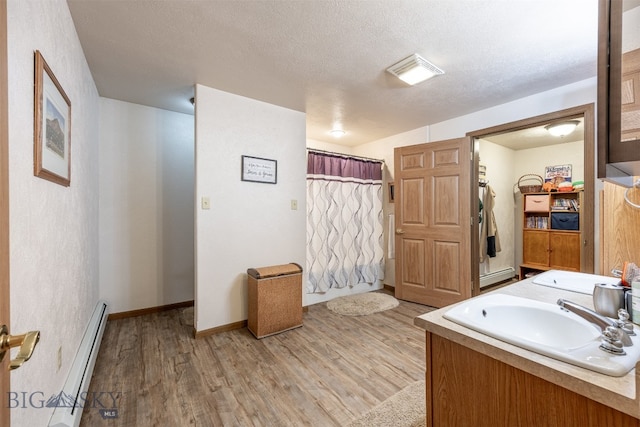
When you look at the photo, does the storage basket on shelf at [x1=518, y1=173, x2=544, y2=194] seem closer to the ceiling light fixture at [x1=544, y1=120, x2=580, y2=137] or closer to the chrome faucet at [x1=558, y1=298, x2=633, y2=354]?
the ceiling light fixture at [x1=544, y1=120, x2=580, y2=137]

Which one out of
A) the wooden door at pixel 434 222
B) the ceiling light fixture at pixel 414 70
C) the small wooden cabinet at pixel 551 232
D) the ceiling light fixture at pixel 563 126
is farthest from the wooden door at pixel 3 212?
the small wooden cabinet at pixel 551 232

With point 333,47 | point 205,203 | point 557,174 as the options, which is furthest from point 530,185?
point 205,203

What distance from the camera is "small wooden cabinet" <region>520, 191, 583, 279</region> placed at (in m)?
3.83

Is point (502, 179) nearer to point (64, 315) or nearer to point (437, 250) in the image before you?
point (437, 250)

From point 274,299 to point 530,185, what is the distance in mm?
4587

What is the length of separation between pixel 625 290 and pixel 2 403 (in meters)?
1.83

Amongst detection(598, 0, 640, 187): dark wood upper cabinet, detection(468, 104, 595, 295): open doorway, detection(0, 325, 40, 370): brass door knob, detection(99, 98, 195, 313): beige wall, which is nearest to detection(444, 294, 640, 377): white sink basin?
detection(598, 0, 640, 187): dark wood upper cabinet

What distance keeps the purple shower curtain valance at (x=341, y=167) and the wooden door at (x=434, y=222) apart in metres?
0.42

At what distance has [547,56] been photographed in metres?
1.98

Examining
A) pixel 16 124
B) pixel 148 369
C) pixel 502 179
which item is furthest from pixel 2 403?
pixel 502 179

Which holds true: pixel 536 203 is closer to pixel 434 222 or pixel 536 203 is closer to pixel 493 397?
pixel 434 222

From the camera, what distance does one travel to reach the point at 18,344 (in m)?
0.54

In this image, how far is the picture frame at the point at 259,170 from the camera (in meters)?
2.69

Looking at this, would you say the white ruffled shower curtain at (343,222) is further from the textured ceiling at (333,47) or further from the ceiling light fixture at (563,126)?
the ceiling light fixture at (563,126)
